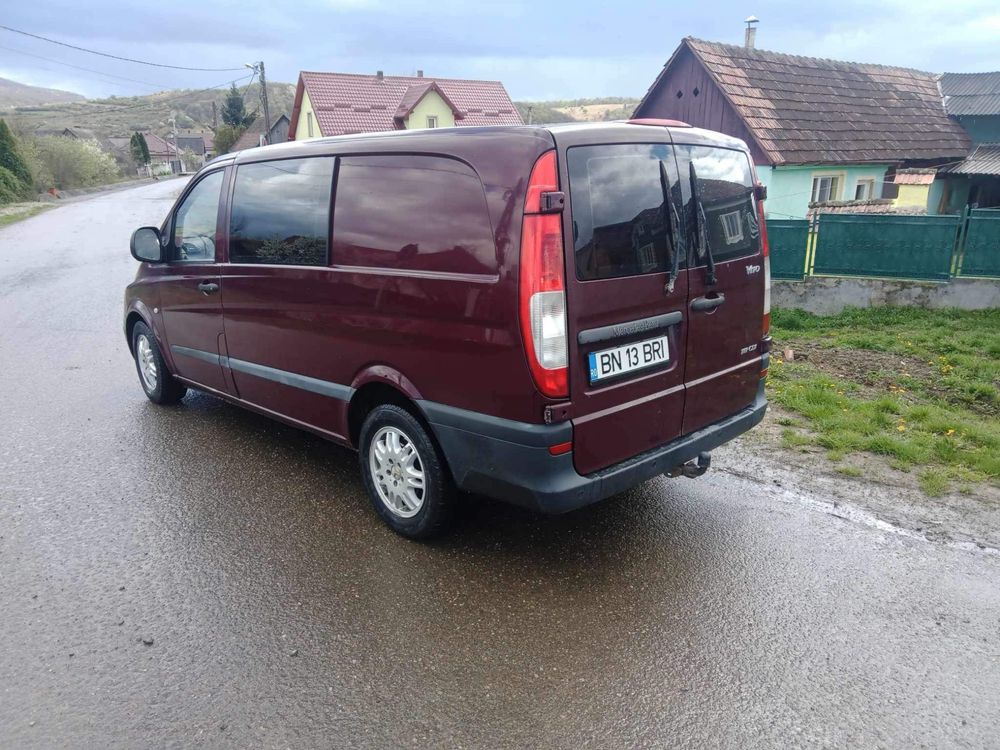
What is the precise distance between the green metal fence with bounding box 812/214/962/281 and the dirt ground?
5.12 m

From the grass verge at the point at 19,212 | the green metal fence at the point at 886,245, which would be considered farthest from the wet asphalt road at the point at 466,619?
the grass verge at the point at 19,212

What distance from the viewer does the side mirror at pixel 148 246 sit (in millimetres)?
5438

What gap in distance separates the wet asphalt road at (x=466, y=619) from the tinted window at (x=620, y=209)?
1.54m

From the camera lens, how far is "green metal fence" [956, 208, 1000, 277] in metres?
8.64

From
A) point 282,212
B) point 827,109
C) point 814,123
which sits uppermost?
point 827,109

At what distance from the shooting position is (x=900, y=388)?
6180 millimetres

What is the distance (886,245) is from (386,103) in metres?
35.5

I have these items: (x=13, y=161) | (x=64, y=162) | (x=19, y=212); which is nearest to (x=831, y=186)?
(x=19, y=212)

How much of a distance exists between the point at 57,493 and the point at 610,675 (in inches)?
145

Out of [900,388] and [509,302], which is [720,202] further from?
[900,388]

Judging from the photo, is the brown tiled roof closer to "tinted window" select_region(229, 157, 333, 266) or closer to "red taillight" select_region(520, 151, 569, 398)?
"tinted window" select_region(229, 157, 333, 266)

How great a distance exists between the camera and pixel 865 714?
261cm

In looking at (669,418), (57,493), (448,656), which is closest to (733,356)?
(669,418)

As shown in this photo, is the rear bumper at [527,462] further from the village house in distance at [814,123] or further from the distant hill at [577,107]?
the distant hill at [577,107]
